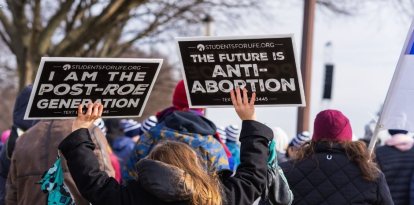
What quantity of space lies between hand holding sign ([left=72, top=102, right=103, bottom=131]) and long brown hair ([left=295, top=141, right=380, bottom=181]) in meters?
1.32

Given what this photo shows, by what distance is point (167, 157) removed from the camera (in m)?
3.04

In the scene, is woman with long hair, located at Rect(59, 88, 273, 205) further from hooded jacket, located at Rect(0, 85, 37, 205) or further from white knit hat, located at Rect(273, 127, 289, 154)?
white knit hat, located at Rect(273, 127, 289, 154)

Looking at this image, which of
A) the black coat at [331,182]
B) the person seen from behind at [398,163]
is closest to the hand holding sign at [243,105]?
the black coat at [331,182]

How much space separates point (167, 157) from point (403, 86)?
172 centimetres

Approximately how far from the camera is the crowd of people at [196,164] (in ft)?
9.92

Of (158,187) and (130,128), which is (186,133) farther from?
(130,128)

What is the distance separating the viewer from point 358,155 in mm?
4023

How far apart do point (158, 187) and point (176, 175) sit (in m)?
0.09

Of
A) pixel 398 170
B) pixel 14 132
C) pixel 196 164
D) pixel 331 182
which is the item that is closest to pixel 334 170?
pixel 331 182

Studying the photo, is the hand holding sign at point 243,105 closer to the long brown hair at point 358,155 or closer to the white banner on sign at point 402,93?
the long brown hair at point 358,155

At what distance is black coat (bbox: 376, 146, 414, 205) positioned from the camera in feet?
17.6

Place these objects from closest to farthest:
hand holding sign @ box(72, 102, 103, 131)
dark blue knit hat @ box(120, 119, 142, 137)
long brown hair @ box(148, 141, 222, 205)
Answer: long brown hair @ box(148, 141, 222, 205), hand holding sign @ box(72, 102, 103, 131), dark blue knit hat @ box(120, 119, 142, 137)

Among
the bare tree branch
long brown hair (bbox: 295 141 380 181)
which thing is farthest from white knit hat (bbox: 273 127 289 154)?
the bare tree branch

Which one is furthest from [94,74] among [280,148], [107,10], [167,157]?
[107,10]
